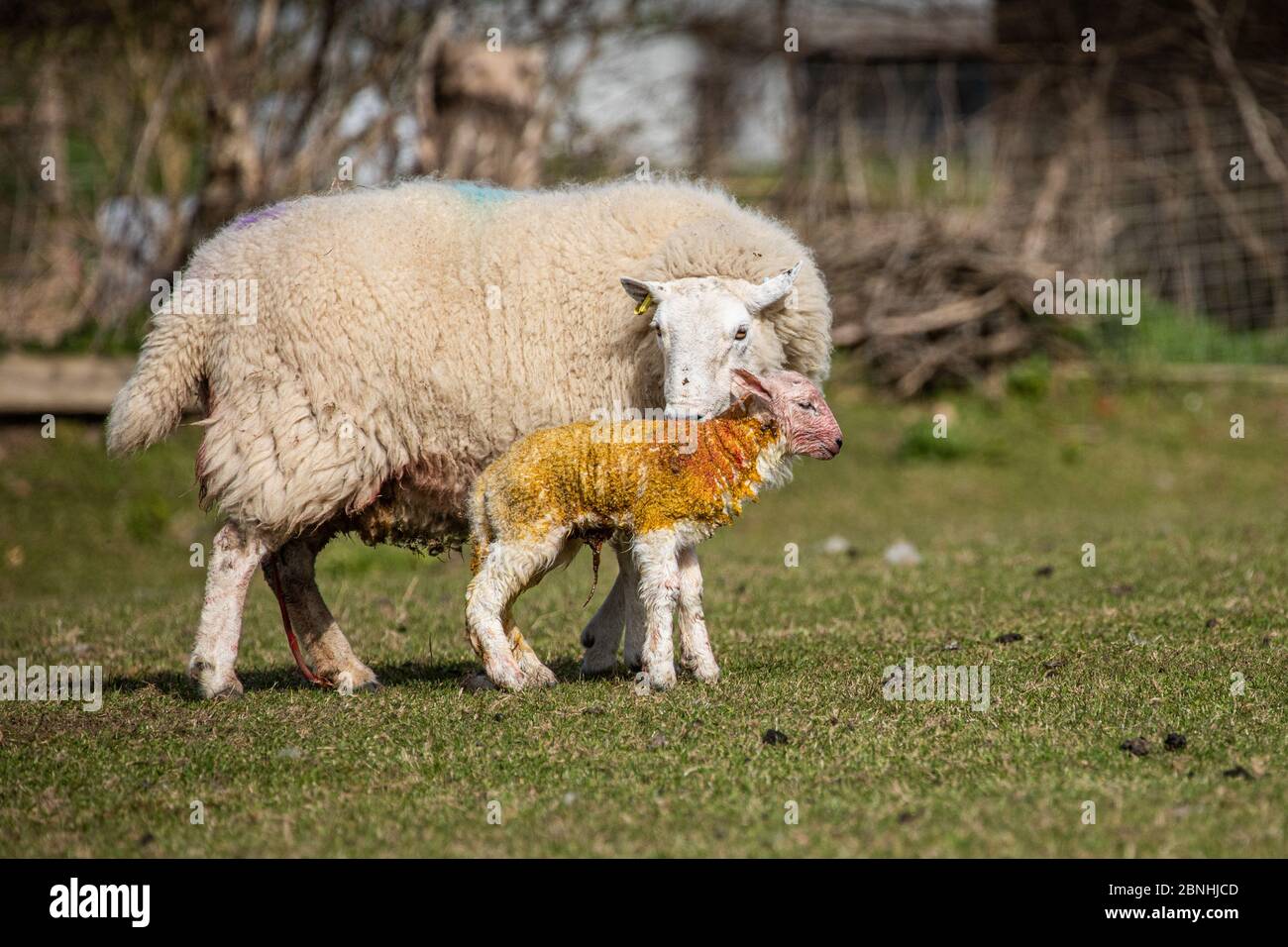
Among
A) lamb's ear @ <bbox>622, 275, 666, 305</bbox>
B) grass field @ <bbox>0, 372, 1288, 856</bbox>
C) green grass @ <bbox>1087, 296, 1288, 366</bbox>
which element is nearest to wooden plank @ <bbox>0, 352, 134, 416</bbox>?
grass field @ <bbox>0, 372, 1288, 856</bbox>

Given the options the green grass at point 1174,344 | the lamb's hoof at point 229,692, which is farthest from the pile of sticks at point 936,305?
the lamb's hoof at point 229,692

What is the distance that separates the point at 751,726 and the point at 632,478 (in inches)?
35.8

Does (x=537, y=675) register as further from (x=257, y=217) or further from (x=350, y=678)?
(x=257, y=217)

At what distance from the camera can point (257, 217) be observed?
562 cm

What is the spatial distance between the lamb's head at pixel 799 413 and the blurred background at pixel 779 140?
7.04 m

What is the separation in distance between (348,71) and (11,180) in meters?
4.37

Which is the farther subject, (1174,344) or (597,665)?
(1174,344)

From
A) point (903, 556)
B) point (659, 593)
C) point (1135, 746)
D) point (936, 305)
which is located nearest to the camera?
point (1135, 746)

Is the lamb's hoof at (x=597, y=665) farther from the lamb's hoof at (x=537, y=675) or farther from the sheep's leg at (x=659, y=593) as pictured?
the sheep's leg at (x=659, y=593)

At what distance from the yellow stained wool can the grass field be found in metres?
0.58

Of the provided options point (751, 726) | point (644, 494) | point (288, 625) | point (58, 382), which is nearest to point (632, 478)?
point (644, 494)

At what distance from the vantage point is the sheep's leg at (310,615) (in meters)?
5.50

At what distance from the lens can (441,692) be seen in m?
5.13

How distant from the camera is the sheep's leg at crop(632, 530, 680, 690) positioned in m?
4.79
